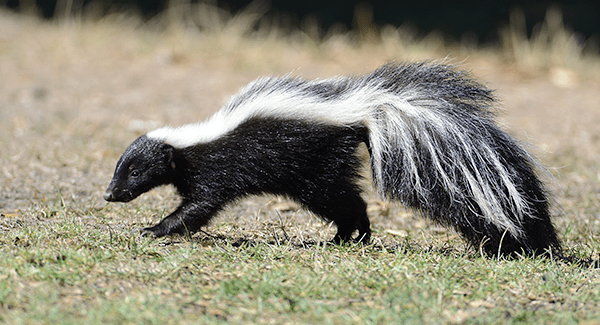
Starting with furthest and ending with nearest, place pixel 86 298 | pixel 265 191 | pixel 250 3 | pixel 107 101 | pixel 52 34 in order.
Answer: pixel 250 3, pixel 52 34, pixel 107 101, pixel 265 191, pixel 86 298

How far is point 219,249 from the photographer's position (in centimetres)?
382

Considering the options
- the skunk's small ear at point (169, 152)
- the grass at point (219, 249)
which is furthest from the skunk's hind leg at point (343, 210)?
the skunk's small ear at point (169, 152)

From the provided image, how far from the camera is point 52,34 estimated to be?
1235 centimetres

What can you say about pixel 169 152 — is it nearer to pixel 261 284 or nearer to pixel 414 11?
pixel 261 284

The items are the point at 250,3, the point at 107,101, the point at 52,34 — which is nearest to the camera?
the point at 107,101

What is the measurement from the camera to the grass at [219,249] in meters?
2.99

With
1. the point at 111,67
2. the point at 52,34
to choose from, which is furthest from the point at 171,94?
the point at 52,34

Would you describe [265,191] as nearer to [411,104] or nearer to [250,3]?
[411,104]

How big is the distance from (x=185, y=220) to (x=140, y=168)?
531mm

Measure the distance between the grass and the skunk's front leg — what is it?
8 centimetres

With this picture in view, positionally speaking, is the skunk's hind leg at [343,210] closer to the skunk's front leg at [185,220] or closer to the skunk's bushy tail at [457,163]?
the skunk's bushy tail at [457,163]

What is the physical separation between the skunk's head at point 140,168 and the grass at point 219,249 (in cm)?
29

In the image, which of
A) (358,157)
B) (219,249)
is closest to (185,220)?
(219,249)

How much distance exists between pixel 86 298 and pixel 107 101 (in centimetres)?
664
